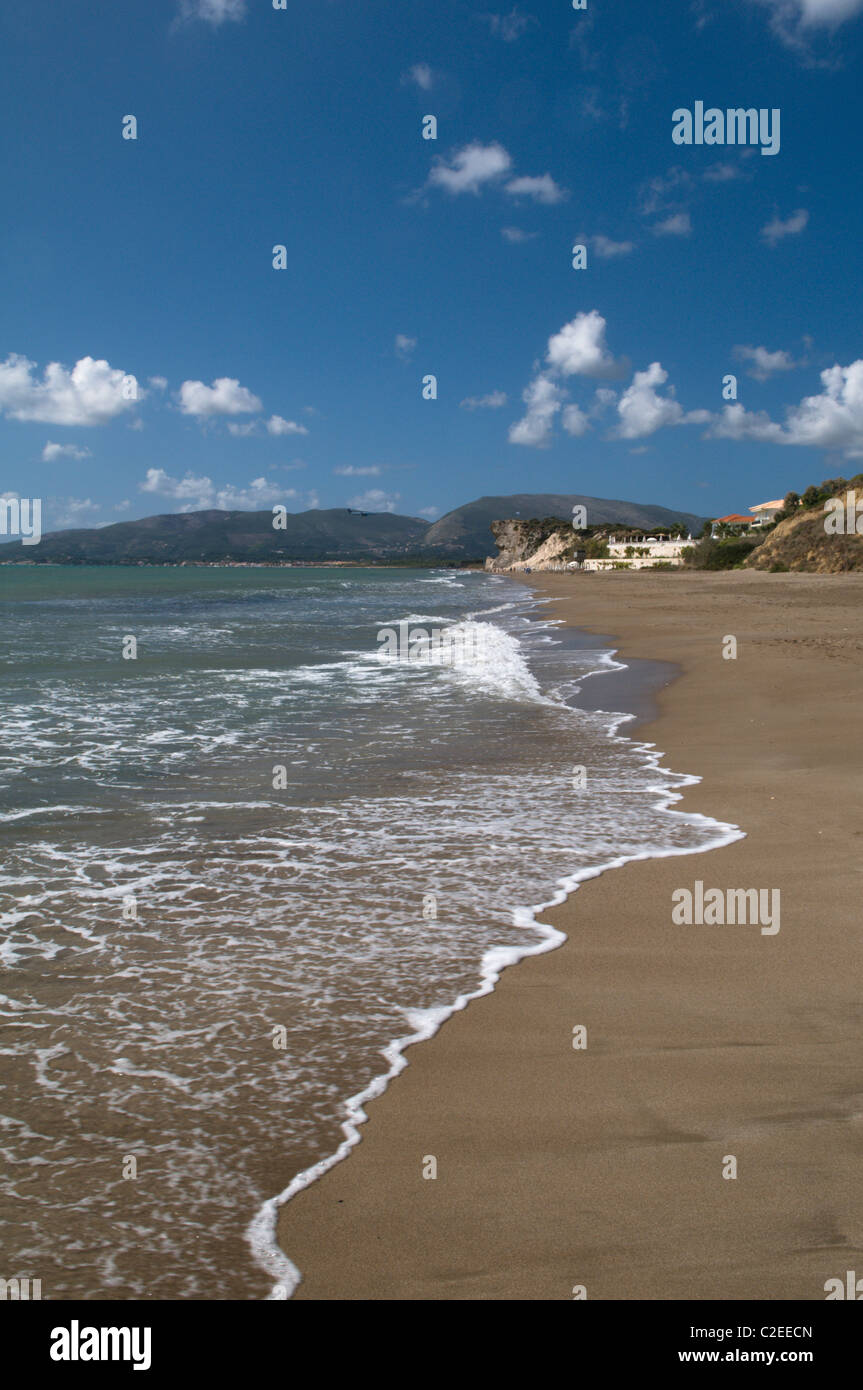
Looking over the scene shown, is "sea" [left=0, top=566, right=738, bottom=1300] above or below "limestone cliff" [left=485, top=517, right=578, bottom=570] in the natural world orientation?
below

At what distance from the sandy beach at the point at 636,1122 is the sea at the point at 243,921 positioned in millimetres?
246

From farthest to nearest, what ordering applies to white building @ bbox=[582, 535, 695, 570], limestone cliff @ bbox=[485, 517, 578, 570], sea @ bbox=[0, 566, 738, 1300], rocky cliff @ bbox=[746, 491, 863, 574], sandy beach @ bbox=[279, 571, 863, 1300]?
limestone cliff @ bbox=[485, 517, 578, 570], white building @ bbox=[582, 535, 695, 570], rocky cliff @ bbox=[746, 491, 863, 574], sea @ bbox=[0, 566, 738, 1300], sandy beach @ bbox=[279, 571, 863, 1300]

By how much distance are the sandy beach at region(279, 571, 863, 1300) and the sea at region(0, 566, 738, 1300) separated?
0.25 meters

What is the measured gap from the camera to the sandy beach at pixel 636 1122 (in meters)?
2.84

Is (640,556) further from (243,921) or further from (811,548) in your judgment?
(243,921)

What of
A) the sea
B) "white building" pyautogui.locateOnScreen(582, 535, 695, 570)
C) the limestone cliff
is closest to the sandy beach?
the sea

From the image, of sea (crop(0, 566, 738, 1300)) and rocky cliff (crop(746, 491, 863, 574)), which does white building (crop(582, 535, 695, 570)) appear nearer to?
rocky cliff (crop(746, 491, 863, 574))

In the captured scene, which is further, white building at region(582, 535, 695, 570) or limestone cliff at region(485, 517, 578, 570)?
limestone cliff at region(485, 517, 578, 570)

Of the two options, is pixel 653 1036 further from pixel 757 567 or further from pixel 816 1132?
pixel 757 567

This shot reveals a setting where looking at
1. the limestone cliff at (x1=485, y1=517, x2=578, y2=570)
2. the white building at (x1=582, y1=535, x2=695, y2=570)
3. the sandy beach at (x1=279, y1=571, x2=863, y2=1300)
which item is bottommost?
the sandy beach at (x1=279, y1=571, x2=863, y2=1300)

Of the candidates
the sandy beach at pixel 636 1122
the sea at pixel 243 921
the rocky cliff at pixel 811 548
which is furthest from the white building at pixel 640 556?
the sandy beach at pixel 636 1122

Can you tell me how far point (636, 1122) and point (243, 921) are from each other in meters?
3.12

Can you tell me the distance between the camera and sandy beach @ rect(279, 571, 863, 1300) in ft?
9.30

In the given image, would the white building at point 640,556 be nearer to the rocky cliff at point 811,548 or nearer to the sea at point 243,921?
the rocky cliff at point 811,548
